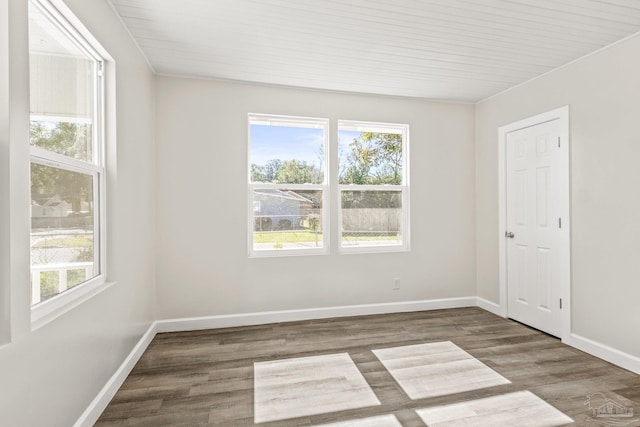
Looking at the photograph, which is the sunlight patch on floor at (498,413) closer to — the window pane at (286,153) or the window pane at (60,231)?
the window pane at (60,231)

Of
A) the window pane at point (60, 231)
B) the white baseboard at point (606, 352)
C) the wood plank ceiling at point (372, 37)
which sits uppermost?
the wood plank ceiling at point (372, 37)

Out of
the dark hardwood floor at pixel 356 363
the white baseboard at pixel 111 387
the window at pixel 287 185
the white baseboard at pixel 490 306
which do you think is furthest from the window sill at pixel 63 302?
the white baseboard at pixel 490 306

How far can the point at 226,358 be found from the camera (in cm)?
283

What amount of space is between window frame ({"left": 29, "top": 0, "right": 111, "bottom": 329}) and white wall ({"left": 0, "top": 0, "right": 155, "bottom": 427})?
0.05 metres

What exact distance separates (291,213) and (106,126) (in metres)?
1.97

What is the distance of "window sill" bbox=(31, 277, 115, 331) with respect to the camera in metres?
1.47

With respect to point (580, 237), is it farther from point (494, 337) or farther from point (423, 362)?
point (423, 362)

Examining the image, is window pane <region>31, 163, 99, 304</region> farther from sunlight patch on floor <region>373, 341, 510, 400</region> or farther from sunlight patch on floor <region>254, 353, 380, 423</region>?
sunlight patch on floor <region>373, 341, 510, 400</region>

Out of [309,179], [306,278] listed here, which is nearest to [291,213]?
[309,179]

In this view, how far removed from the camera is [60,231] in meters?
1.73

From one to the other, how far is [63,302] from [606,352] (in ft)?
12.6

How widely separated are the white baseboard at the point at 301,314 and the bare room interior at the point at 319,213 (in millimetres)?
24

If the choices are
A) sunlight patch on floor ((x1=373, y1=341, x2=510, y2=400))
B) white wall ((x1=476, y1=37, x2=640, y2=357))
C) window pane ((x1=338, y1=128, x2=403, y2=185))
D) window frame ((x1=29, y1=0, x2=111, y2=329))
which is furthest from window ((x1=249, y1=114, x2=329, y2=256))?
white wall ((x1=476, y1=37, x2=640, y2=357))

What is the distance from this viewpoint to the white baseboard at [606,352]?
8.42 feet
